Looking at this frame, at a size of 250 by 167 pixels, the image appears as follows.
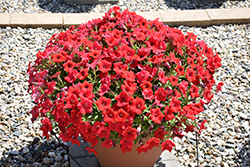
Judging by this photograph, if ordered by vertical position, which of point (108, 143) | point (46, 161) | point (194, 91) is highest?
point (194, 91)

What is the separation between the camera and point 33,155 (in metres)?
2.83

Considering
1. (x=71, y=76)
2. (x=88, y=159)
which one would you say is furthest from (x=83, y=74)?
(x=88, y=159)

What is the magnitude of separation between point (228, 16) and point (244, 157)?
3.09 meters

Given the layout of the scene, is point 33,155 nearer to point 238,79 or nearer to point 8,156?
point 8,156

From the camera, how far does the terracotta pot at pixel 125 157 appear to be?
2.24 meters

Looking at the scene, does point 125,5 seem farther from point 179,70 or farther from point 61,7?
point 179,70

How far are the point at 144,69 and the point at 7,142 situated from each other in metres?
1.88

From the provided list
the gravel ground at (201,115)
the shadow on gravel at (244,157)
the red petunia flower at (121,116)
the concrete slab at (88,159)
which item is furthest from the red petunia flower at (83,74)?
the shadow on gravel at (244,157)

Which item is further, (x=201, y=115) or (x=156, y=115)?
(x=201, y=115)

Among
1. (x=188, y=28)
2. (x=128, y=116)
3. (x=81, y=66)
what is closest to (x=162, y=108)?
(x=128, y=116)

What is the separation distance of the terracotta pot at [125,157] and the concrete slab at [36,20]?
3.04 m

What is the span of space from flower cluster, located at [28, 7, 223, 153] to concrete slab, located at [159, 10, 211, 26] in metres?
2.73

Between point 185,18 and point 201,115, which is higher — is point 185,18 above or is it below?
above

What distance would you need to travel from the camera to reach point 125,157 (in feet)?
7.44
